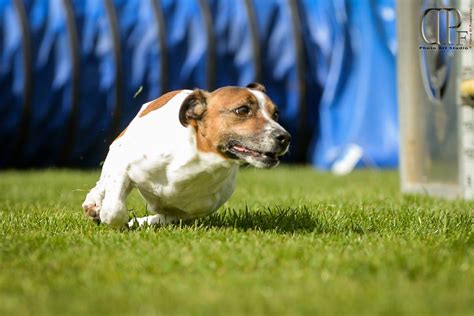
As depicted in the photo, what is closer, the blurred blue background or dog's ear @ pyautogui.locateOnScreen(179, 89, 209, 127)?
dog's ear @ pyautogui.locateOnScreen(179, 89, 209, 127)

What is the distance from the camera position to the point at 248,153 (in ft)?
13.9

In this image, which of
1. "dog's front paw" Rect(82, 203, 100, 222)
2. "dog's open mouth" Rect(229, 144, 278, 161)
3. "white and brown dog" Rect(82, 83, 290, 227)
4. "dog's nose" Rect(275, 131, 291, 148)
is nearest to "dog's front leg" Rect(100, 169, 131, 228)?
"white and brown dog" Rect(82, 83, 290, 227)

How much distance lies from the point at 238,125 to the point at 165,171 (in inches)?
16.8

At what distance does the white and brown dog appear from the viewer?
4.25 metres

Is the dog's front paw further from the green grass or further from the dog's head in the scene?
the dog's head

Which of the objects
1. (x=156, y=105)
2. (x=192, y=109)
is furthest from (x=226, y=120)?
(x=156, y=105)


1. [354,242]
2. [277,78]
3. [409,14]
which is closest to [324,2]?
[277,78]

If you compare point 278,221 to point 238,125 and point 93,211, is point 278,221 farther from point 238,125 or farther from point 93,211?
point 93,211

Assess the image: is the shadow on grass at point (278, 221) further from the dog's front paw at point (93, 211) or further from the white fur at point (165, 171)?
the dog's front paw at point (93, 211)

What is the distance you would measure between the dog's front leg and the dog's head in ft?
1.39

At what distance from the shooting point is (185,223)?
474 cm

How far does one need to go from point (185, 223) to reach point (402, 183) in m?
2.84

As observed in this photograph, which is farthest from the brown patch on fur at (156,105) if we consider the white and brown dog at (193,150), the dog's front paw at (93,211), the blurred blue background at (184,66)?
the blurred blue background at (184,66)

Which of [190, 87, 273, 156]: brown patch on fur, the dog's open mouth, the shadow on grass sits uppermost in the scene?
[190, 87, 273, 156]: brown patch on fur
